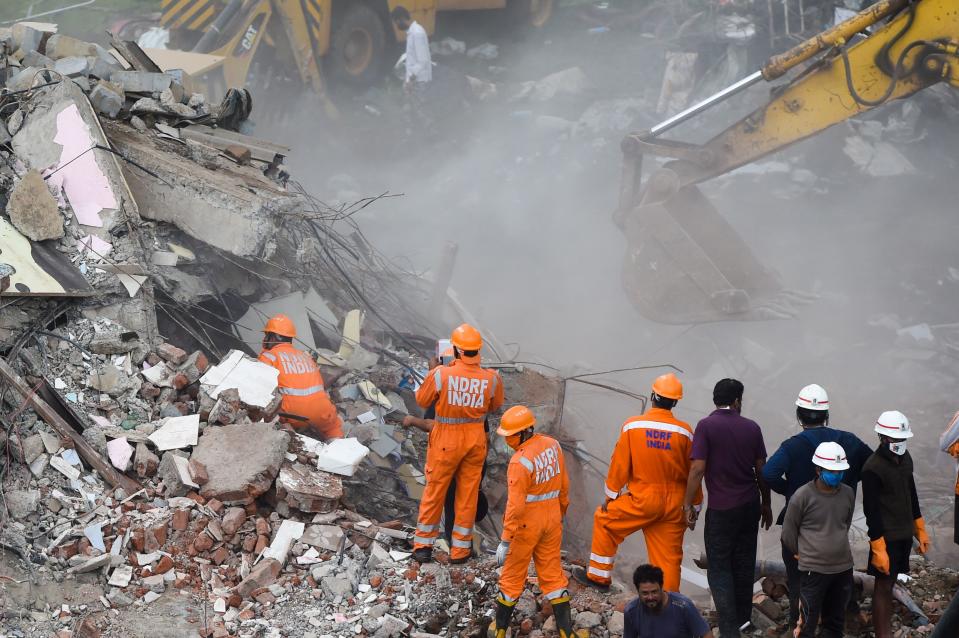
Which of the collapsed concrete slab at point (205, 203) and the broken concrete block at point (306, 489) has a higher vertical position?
the collapsed concrete slab at point (205, 203)

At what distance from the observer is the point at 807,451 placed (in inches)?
169

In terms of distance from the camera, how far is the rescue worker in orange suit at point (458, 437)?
4.96 metres

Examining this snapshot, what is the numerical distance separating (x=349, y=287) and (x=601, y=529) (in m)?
4.11

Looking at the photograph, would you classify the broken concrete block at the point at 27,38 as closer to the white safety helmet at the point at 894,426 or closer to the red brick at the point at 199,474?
the red brick at the point at 199,474

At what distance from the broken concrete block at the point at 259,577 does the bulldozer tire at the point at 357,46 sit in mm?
11044

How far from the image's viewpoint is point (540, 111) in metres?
14.6

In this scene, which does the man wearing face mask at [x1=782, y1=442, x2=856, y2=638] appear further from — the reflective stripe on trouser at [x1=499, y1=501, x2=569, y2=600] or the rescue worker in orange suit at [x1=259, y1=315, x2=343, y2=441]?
the rescue worker in orange suit at [x1=259, y1=315, x2=343, y2=441]

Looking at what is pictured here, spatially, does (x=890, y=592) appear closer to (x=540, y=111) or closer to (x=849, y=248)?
(x=849, y=248)

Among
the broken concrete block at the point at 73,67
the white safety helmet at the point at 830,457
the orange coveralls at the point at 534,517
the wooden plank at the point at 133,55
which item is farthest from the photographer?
the wooden plank at the point at 133,55

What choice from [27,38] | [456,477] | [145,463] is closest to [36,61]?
[27,38]

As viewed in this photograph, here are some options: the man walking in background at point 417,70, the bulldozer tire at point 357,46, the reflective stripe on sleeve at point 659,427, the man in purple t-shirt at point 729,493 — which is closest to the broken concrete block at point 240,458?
the reflective stripe on sleeve at point 659,427

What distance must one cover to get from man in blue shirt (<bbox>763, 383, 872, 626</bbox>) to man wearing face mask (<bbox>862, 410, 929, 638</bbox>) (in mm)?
79

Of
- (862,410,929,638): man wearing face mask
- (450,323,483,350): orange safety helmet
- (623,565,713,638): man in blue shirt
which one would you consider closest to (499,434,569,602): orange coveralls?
(450,323,483,350): orange safety helmet

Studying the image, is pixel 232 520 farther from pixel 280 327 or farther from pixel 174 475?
pixel 280 327
